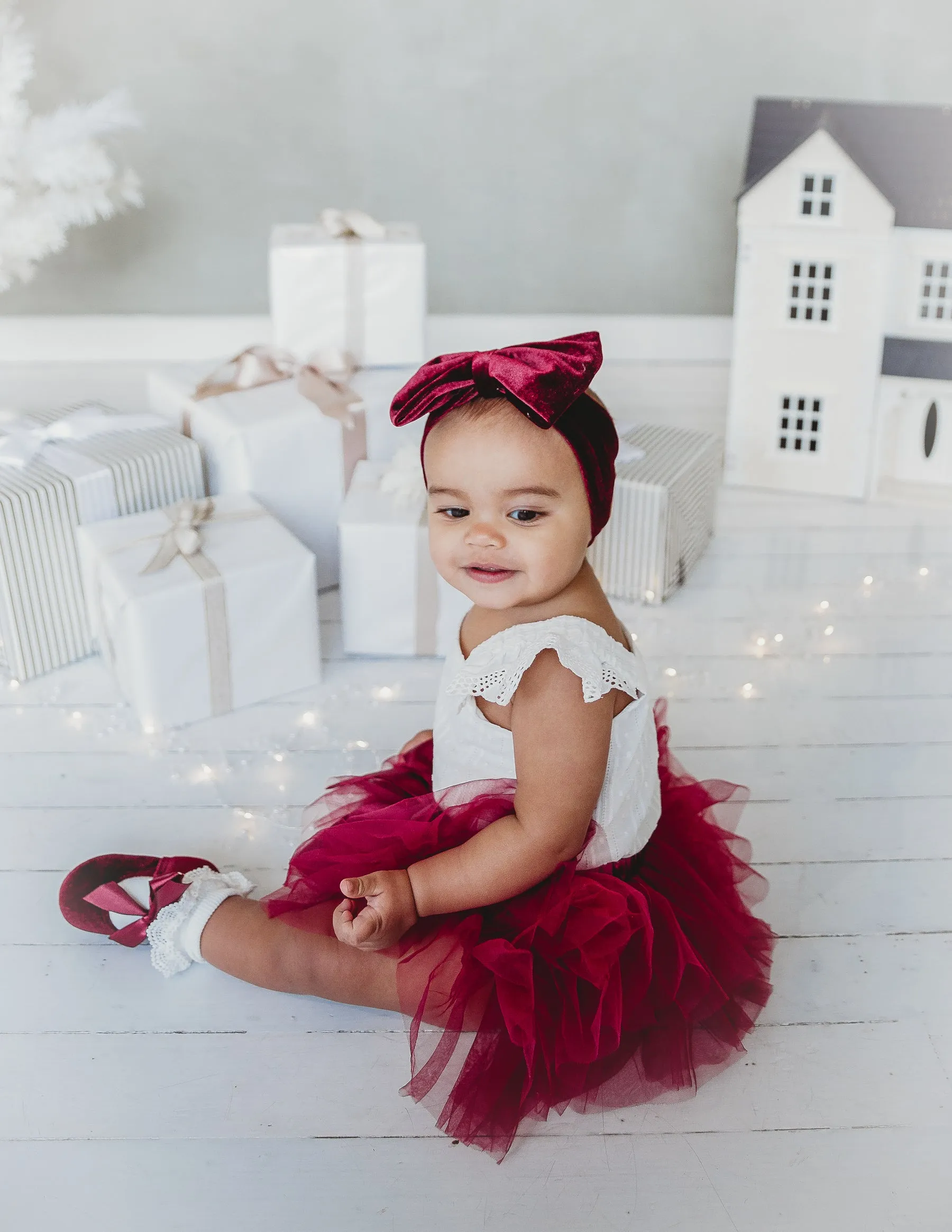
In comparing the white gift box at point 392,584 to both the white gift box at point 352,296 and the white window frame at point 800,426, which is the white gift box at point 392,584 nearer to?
the white gift box at point 352,296

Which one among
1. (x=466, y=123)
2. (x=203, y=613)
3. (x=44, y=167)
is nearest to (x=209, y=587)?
(x=203, y=613)

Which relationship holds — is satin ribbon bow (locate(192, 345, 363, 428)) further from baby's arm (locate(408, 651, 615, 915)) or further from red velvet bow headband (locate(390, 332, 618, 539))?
baby's arm (locate(408, 651, 615, 915))

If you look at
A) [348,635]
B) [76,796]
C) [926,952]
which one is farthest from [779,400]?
[76,796]

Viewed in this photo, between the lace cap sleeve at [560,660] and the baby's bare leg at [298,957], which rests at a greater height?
the lace cap sleeve at [560,660]

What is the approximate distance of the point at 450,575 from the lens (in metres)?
1.18

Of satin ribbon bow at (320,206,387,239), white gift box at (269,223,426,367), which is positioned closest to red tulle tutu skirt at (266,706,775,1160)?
white gift box at (269,223,426,367)

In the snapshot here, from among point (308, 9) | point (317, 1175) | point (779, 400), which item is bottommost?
point (317, 1175)

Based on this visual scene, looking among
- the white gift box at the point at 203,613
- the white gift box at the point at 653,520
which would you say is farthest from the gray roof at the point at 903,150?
the white gift box at the point at 203,613

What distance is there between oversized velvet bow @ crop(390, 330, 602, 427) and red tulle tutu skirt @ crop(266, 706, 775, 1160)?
377mm

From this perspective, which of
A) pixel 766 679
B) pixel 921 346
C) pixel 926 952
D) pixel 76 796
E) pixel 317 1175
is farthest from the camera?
pixel 921 346

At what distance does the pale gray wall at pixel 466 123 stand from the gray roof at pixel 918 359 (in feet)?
2.62

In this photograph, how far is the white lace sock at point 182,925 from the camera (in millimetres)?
1318

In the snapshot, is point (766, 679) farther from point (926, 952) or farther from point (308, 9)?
point (308, 9)

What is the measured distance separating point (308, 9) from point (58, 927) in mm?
2241
